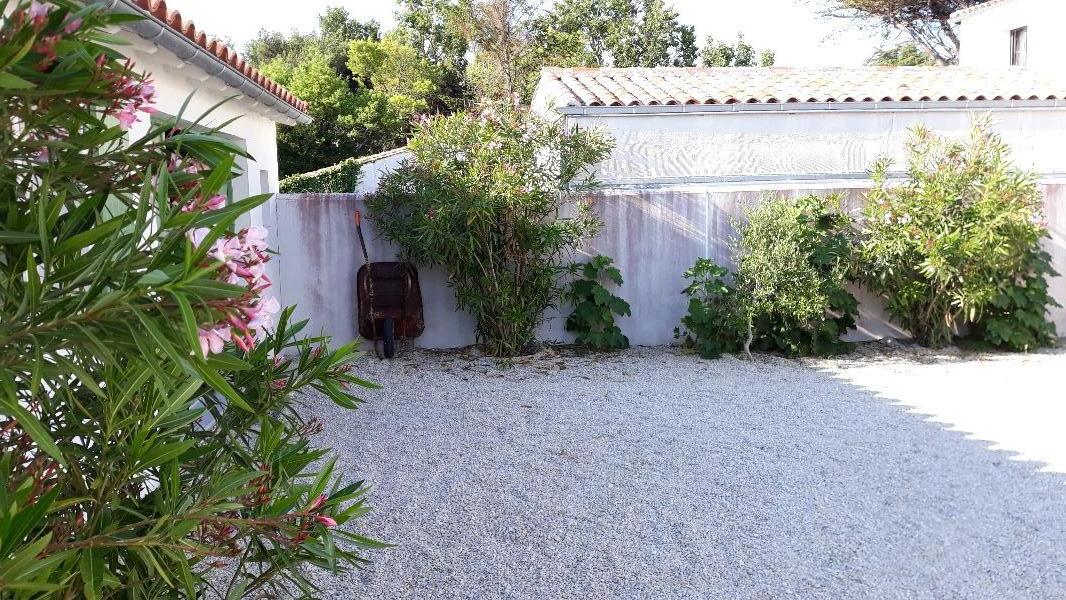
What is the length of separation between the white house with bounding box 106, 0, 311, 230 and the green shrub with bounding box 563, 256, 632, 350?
3.26 meters

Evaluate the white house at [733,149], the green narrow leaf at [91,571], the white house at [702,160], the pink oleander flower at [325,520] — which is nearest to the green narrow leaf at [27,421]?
the green narrow leaf at [91,571]

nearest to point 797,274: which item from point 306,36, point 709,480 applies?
point 709,480

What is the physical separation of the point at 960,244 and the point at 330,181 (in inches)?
619

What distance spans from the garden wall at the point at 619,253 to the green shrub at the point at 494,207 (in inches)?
16.2

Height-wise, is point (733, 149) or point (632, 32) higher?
point (632, 32)

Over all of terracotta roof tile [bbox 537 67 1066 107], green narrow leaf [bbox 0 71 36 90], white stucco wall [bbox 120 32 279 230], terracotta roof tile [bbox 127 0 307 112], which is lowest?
green narrow leaf [bbox 0 71 36 90]

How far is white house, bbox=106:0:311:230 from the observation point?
4.49 m

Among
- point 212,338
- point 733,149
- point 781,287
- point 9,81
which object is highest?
point 733,149

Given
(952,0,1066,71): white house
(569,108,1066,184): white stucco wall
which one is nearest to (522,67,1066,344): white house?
(569,108,1066,184): white stucco wall

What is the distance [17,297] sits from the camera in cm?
142

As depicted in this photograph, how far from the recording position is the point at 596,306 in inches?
360

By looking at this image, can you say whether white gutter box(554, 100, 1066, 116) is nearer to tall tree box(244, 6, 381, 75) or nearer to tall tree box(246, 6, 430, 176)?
tall tree box(246, 6, 430, 176)

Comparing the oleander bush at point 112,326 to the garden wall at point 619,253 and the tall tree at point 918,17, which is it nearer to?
the garden wall at point 619,253

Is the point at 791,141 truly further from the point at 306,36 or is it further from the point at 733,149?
the point at 306,36
